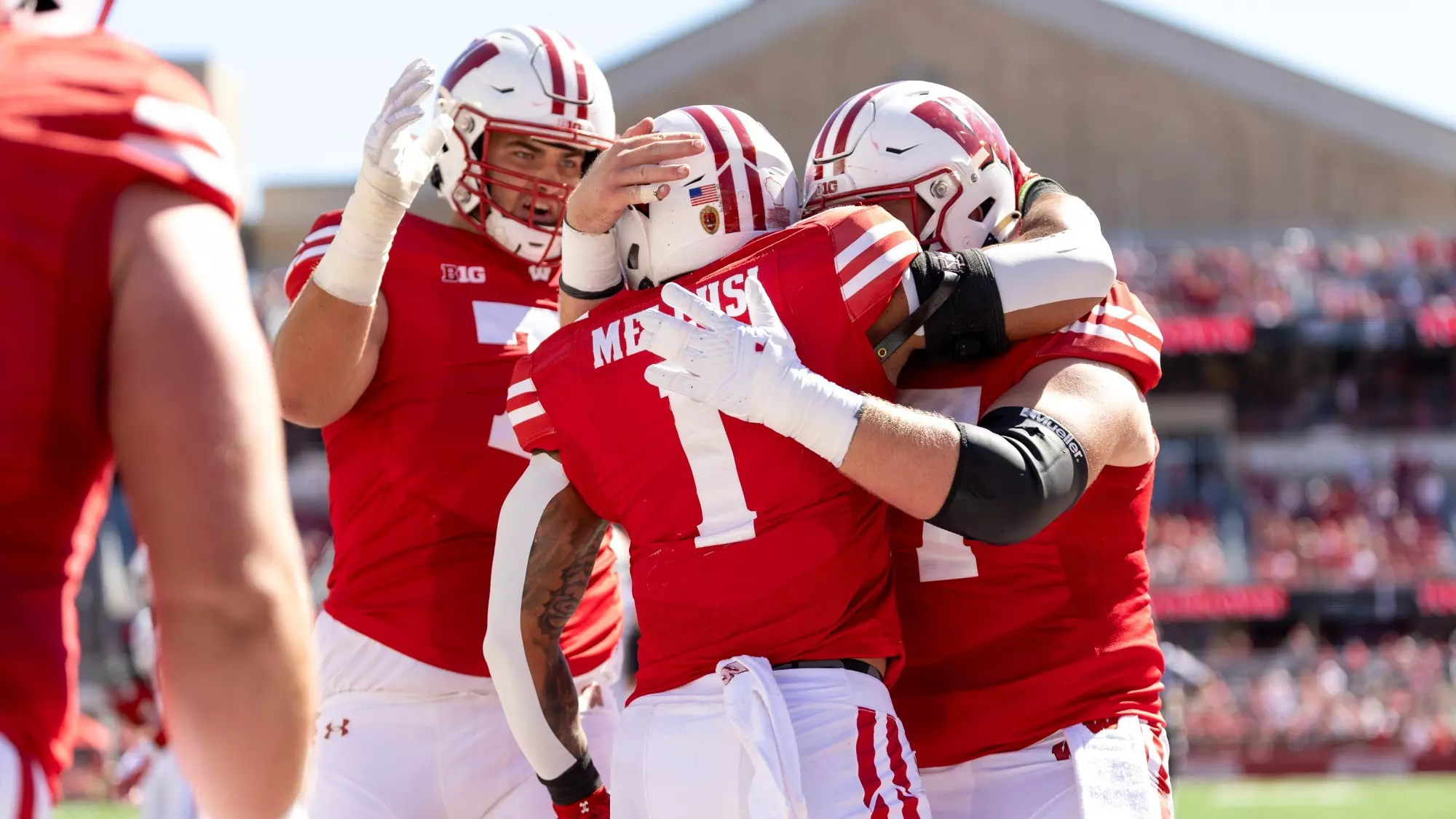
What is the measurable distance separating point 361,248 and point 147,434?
6.27ft

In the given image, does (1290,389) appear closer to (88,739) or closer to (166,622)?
(88,739)

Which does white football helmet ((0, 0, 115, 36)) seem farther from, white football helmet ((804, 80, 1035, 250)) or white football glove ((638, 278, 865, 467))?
white football helmet ((804, 80, 1035, 250))

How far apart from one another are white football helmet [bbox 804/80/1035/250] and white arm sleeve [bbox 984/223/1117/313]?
22cm

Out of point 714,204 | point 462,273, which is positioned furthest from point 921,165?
point 462,273

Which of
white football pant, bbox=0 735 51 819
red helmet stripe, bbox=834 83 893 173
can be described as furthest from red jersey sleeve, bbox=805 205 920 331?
white football pant, bbox=0 735 51 819

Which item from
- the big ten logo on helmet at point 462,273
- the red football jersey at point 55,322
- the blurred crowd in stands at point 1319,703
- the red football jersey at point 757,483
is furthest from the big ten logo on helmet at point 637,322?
the blurred crowd in stands at point 1319,703

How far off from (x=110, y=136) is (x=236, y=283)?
176 millimetres

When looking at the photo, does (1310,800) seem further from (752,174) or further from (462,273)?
(752,174)

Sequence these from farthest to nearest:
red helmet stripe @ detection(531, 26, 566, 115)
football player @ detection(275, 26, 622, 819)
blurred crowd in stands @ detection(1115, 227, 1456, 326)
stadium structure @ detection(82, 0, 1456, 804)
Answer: blurred crowd in stands @ detection(1115, 227, 1456, 326) → stadium structure @ detection(82, 0, 1456, 804) → red helmet stripe @ detection(531, 26, 566, 115) → football player @ detection(275, 26, 622, 819)

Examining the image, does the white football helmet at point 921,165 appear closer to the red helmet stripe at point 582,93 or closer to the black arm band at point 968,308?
the black arm band at point 968,308

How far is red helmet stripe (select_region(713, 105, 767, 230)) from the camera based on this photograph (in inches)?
114

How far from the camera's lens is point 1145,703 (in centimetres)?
298

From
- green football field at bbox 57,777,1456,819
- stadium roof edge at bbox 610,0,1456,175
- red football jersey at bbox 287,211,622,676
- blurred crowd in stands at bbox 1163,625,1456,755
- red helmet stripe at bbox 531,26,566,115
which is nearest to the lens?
red football jersey at bbox 287,211,622,676

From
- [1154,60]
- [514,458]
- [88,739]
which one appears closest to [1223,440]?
[1154,60]
